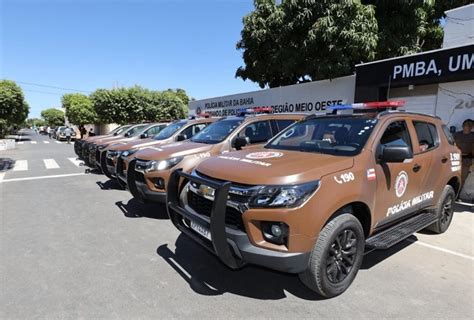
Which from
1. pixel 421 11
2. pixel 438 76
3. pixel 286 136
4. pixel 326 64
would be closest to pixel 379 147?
pixel 286 136

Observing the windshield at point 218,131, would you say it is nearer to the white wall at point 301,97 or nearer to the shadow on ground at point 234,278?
the shadow on ground at point 234,278

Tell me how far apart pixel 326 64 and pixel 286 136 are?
812 centimetres

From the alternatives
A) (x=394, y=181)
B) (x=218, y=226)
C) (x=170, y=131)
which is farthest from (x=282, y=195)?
(x=170, y=131)

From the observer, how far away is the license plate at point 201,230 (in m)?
3.23

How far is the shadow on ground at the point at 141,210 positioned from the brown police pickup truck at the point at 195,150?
1.89 ft

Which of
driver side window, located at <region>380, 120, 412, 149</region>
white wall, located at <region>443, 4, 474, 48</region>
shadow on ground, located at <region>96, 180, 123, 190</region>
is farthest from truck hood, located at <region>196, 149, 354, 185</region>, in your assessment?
white wall, located at <region>443, 4, 474, 48</region>

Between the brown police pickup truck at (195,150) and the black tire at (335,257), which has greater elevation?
the brown police pickup truck at (195,150)

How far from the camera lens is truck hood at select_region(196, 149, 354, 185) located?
9.98ft

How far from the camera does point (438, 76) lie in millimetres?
8203

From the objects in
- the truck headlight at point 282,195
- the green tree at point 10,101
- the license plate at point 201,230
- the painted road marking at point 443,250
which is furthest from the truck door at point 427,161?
the green tree at point 10,101

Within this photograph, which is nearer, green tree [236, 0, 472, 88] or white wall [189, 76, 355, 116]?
white wall [189, 76, 355, 116]

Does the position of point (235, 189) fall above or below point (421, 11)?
below

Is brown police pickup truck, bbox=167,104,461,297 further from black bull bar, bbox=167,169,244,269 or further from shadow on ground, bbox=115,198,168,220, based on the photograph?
shadow on ground, bbox=115,198,168,220

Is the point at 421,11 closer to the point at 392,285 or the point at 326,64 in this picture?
the point at 326,64
